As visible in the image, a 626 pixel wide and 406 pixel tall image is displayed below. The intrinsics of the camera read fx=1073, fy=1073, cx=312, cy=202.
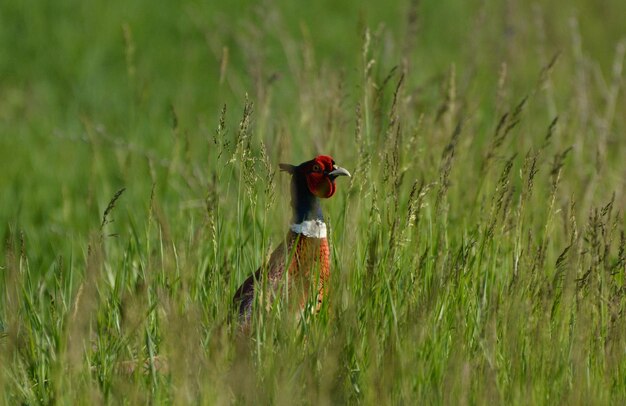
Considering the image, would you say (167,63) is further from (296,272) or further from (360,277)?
(360,277)

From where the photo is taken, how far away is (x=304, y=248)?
3.78m

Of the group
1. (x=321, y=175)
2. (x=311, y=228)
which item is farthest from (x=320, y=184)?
(x=311, y=228)

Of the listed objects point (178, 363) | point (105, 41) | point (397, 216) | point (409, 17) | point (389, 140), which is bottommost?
point (178, 363)

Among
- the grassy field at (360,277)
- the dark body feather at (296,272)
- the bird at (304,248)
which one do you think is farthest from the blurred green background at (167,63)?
the dark body feather at (296,272)

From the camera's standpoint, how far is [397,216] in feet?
10.4

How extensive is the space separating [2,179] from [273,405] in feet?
14.5

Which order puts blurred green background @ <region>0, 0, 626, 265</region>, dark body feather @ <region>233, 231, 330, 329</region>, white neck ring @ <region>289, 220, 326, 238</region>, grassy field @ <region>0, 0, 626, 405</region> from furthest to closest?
1. blurred green background @ <region>0, 0, 626, 265</region>
2. white neck ring @ <region>289, 220, 326, 238</region>
3. dark body feather @ <region>233, 231, 330, 329</region>
4. grassy field @ <region>0, 0, 626, 405</region>

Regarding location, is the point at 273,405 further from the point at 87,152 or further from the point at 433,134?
the point at 87,152

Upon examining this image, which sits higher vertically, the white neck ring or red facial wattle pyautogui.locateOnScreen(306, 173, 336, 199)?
red facial wattle pyautogui.locateOnScreen(306, 173, 336, 199)

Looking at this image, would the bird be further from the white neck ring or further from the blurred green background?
the blurred green background

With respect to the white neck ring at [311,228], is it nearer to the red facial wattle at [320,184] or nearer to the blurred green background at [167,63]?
the red facial wattle at [320,184]

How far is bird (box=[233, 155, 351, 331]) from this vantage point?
3576mm

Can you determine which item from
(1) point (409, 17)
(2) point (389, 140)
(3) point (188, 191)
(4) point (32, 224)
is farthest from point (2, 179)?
(2) point (389, 140)

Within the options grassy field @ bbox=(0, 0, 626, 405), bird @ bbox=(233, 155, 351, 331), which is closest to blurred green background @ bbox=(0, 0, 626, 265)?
grassy field @ bbox=(0, 0, 626, 405)
